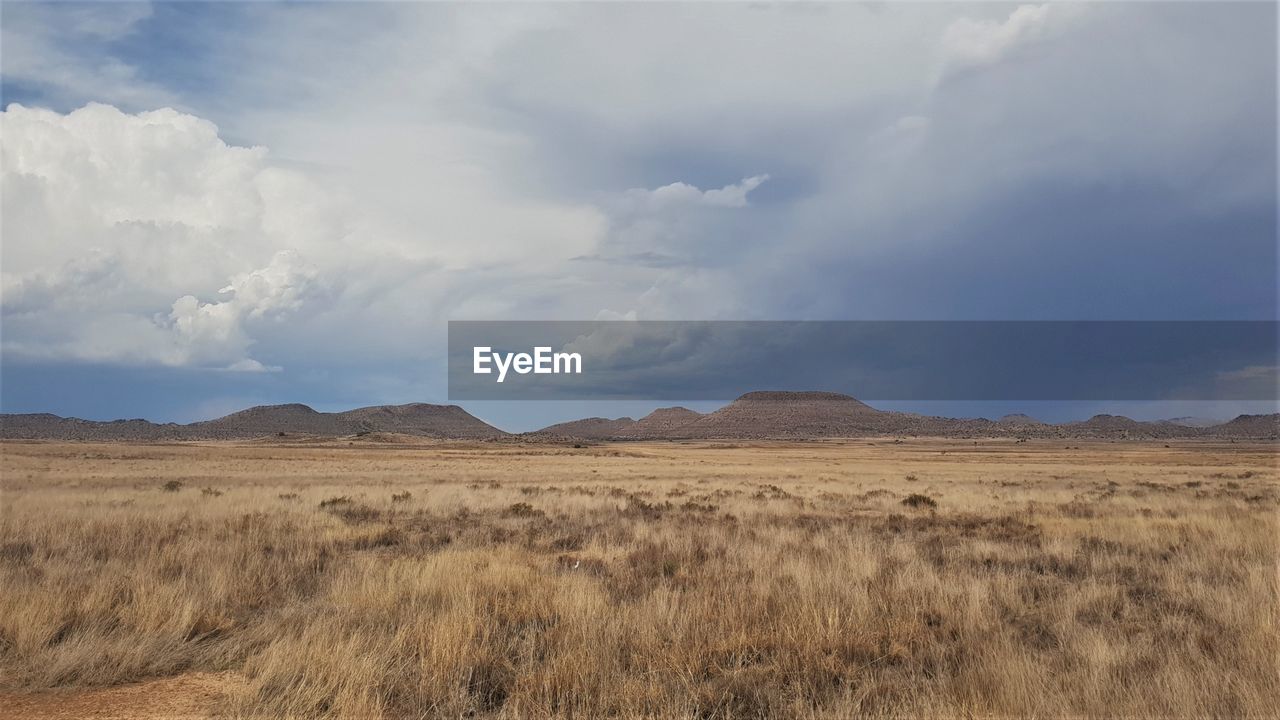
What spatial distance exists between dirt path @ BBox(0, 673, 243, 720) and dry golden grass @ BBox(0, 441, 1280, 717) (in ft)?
0.62

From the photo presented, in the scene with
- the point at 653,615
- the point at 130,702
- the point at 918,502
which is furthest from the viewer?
the point at 918,502

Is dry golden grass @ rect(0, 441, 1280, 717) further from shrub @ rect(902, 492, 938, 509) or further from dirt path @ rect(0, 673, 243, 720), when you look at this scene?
shrub @ rect(902, 492, 938, 509)

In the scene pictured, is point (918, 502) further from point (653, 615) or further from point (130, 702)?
point (130, 702)

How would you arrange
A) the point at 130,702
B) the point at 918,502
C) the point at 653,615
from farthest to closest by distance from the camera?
the point at 918,502, the point at 653,615, the point at 130,702

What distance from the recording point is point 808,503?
2370 cm

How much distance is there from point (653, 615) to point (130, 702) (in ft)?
15.9

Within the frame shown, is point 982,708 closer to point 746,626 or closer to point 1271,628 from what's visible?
point 746,626

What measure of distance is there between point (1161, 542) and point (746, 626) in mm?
11766

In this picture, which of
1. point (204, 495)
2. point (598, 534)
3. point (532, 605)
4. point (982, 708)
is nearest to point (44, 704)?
point (532, 605)

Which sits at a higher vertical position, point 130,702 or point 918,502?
point 130,702

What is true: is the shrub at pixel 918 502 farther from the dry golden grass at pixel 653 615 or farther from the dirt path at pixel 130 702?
the dirt path at pixel 130 702

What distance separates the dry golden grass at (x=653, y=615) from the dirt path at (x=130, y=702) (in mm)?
188

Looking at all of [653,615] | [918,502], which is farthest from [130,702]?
[918,502]

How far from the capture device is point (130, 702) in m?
5.87
